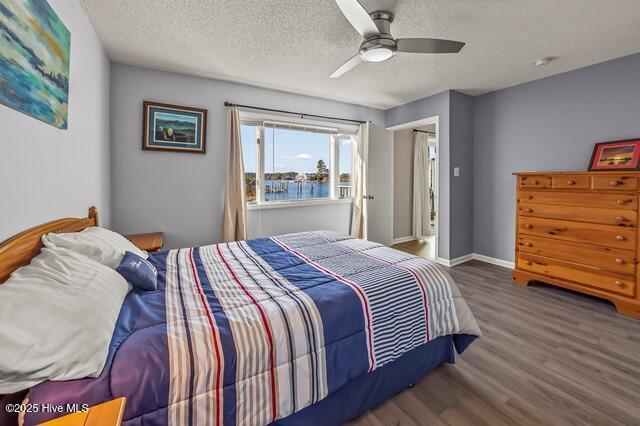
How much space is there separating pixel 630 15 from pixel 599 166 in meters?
1.45

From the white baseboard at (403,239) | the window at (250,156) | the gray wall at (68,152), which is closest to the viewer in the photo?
the gray wall at (68,152)

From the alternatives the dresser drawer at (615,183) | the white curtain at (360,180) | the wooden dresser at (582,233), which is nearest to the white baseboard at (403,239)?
the white curtain at (360,180)

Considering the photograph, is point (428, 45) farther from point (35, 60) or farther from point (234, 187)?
point (234, 187)

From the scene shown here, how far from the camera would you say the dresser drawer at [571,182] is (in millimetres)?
2744

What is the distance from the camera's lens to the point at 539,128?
3545mm

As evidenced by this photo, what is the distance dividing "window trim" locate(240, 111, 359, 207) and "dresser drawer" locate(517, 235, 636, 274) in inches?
96.3

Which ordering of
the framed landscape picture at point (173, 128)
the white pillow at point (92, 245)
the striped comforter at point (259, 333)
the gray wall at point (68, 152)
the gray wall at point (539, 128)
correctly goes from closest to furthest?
1. the striped comforter at point (259, 333)
2. the gray wall at point (68, 152)
3. the white pillow at point (92, 245)
4. the gray wall at point (539, 128)
5. the framed landscape picture at point (173, 128)

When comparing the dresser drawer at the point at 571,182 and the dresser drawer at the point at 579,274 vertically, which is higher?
the dresser drawer at the point at 571,182

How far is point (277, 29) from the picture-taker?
2311 millimetres

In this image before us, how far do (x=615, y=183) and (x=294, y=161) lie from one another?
3459 millimetres

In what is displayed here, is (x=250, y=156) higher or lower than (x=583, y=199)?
higher

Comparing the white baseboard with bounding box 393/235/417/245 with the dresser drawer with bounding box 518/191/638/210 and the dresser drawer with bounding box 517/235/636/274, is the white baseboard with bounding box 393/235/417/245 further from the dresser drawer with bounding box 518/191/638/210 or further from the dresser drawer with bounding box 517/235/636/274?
the dresser drawer with bounding box 518/191/638/210

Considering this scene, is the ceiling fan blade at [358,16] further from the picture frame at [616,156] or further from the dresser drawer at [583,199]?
the picture frame at [616,156]

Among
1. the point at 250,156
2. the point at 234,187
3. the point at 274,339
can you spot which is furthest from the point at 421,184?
the point at 274,339
